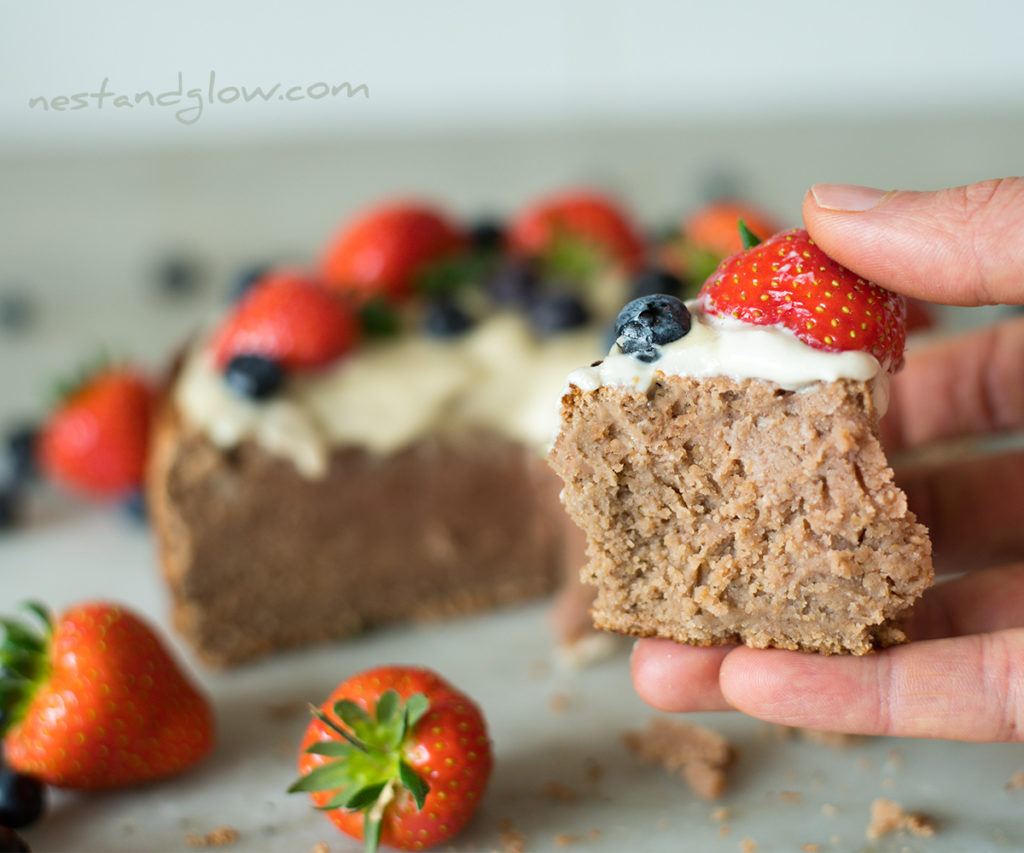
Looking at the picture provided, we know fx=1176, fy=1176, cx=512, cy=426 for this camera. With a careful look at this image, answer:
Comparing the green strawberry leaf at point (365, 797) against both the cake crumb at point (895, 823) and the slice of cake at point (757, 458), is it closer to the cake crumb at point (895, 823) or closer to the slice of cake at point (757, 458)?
the slice of cake at point (757, 458)

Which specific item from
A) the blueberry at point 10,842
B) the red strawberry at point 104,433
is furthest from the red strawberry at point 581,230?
the blueberry at point 10,842

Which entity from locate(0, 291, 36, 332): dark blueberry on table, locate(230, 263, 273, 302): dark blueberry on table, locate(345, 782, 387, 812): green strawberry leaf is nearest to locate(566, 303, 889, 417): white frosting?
locate(345, 782, 387, 812): green strawberry leaf

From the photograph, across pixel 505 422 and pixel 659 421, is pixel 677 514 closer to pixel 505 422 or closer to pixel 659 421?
pixel 659 421

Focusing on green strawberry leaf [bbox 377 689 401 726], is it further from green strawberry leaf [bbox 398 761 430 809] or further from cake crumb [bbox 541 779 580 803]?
cake crumb [bbox 541 779 580 803]

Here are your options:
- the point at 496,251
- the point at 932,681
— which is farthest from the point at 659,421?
the point at 496,251

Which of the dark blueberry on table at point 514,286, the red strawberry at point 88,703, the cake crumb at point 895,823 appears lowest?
the cake crumb at point 895,823

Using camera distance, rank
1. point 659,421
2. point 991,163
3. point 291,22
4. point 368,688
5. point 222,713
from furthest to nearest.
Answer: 1. point 291,22
2. point 991,163
3. point 222,713
4. point 368,688
5. point 659,421

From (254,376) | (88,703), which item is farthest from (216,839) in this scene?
(254,376)
